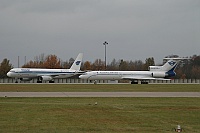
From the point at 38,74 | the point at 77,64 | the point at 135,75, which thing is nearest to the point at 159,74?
the point at 135,75

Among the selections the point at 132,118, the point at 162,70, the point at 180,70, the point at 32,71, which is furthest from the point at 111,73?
the point at 132,118

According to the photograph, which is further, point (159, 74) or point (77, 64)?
point (77, 64)

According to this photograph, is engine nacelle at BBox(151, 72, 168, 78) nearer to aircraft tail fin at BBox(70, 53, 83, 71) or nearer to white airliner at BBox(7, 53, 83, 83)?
white airliner at BBox(7, 53, 83, 83)

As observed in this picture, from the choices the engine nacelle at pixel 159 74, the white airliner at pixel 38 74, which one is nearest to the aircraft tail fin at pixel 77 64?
the white airliner at pixel 38 74

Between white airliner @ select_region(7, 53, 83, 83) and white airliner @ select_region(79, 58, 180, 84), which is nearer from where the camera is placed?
white airliner @ select_region(79, 58, 180, 84)

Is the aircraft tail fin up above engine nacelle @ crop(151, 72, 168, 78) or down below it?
above

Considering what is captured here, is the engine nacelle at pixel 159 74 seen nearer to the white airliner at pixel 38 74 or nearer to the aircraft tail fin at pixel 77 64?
the white airliner at pixel 38 74

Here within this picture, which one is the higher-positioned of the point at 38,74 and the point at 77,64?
the point at 77,64

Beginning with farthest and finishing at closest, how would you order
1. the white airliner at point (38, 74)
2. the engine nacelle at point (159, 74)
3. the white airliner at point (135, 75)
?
the white airliner at point (38, 74)
the engine nacelle at point (159, 74)
the white airliner at point (135, 75)

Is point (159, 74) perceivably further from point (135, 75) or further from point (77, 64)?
point (77, 64)

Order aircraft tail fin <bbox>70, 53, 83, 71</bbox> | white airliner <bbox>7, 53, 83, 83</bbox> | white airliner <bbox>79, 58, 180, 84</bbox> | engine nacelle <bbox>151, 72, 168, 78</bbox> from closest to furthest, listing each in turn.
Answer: white airliner <bbox>79, 58, 180, 84</bbox> → engine nacelle <bbox>151, 72, 168, 78</bbox> → white airliner <bbox>7, 53, 83, 83</bbox> → aircraft tail fin <bbox>70, 53, 83, 71</bbox>

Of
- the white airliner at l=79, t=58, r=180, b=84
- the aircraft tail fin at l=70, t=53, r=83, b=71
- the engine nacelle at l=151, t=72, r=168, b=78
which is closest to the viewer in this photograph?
the white airliner at l=79, t=58, r=180, b=84

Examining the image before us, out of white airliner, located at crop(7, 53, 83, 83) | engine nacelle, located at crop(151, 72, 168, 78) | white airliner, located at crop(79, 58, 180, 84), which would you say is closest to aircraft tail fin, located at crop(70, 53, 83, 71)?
white airliner, located at crop(7, 53, 83, 83)

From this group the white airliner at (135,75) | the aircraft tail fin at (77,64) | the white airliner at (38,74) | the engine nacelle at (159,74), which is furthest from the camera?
the aircraft tail fin at (77,64)
